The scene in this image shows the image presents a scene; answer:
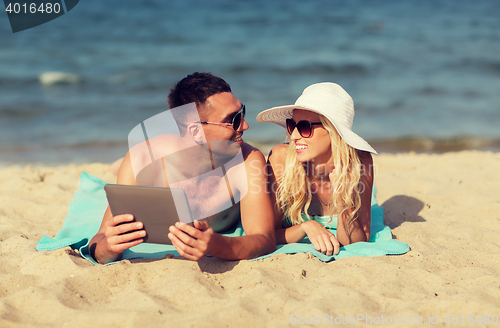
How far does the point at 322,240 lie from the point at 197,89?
1.47 meters

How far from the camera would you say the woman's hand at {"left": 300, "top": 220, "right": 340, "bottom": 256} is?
9.53 feet

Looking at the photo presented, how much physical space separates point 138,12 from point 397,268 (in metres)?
16.2

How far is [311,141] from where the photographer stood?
302cm

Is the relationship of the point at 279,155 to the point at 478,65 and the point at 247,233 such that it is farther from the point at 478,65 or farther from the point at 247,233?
the point at 478,65

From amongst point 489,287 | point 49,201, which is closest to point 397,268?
point 489,287

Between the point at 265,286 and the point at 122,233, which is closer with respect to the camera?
the point at 265,286

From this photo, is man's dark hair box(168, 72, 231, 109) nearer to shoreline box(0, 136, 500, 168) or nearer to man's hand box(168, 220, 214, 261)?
man's hand box(168, 220, 214, 261)

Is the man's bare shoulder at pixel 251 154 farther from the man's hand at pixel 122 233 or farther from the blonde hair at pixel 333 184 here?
the man's hand at pixel 122 233

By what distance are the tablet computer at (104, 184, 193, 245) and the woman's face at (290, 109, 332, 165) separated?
112 cm

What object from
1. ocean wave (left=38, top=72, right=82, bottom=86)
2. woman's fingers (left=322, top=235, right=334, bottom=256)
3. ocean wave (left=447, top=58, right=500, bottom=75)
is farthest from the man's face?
ocean wave (left=447, top=58, right=500, bottom=75)

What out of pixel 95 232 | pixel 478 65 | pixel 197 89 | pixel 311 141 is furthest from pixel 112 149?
pixel 478 65

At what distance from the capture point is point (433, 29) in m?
14.7

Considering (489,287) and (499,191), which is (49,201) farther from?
(499,191)

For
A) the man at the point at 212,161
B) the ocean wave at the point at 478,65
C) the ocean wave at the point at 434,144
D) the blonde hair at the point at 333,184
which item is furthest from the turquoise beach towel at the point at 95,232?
the ocean wave at the point at 478,65
